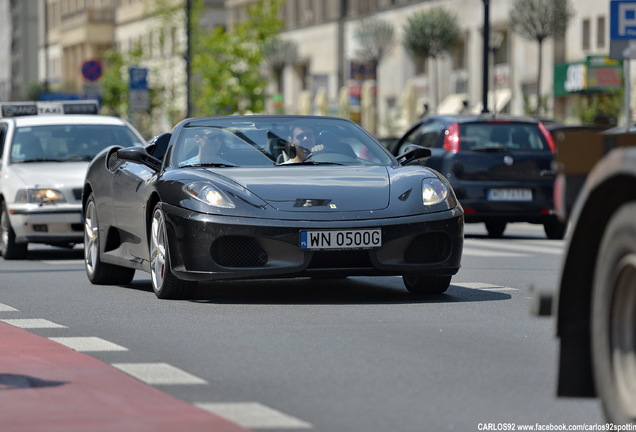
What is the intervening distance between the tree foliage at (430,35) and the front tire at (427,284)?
51286 mm

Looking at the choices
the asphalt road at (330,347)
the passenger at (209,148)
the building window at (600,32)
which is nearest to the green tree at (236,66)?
the building window at (600,32)

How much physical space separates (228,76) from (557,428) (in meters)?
54.8

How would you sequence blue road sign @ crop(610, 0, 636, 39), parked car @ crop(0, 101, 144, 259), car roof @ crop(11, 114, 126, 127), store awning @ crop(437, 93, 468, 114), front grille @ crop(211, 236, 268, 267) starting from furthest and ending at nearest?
1. store awning @ crop(437, 93, 468, 114)
2. blue road sign @ crop(610, 0, 636, 39)
3. car roof @ crop(11, 114, 126, 127)
4. parked car @ crop(0, 101, 144, 259)
5. front grille @ crop(211, 236, 268, 267)

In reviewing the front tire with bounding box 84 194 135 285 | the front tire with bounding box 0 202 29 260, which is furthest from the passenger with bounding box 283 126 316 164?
the front tire with bounding box 0 202 29 260

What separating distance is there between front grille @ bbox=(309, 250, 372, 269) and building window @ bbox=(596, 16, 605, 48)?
47.5 m

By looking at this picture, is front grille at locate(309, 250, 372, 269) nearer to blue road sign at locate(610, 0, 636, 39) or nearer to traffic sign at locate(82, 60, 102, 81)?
blue road sign at locate(610, 0, 636, 39)

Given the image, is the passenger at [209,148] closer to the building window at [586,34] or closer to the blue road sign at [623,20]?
the blue road sign at [623,20]

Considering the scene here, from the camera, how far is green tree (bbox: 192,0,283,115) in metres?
60.0

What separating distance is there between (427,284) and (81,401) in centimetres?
539

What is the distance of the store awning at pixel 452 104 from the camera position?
225 feet

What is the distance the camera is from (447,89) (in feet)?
235

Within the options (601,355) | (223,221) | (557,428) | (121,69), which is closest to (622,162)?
(601,355)

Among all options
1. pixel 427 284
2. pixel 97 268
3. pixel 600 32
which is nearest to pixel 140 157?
pixel 97 268

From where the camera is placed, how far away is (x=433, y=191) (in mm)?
11523
